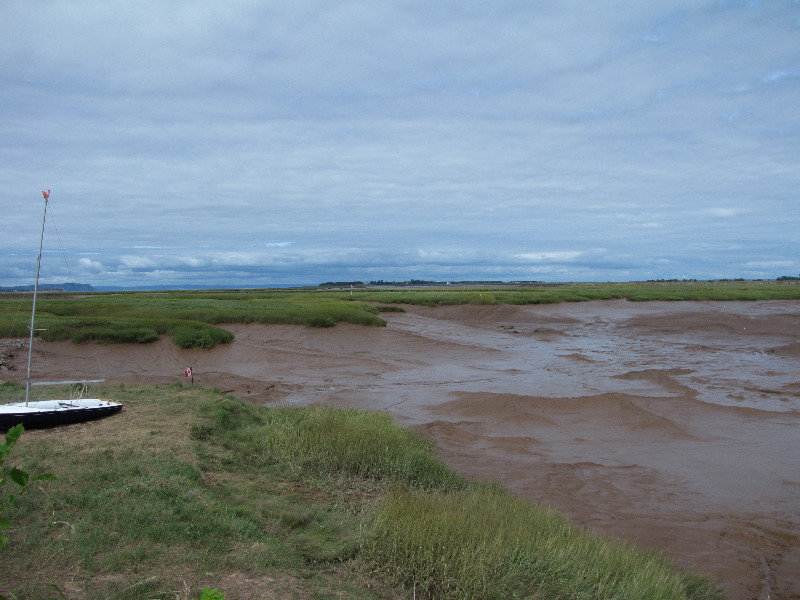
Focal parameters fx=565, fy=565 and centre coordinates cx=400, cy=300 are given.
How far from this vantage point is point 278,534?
591cm

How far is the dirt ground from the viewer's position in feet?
26.5

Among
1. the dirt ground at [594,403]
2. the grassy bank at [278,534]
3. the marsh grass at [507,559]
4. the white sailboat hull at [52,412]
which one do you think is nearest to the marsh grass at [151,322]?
the dirt ground at [594,403]

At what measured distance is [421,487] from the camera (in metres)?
7.84

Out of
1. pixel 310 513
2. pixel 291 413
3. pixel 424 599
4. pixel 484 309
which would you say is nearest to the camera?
pixel 424 599

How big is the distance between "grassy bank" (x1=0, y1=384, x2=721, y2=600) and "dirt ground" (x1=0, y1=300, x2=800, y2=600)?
1698mm

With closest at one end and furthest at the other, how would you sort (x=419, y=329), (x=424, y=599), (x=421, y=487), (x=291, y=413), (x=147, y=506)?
(x=424, y=599), (x=147, y=506), (x=421, y=487), (x=291, y=413), (x=419, y=329)

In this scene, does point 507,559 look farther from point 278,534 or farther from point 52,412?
point 52,412

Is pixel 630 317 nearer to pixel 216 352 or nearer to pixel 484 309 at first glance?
pixel 484 309

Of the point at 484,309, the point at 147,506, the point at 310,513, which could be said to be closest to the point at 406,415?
the point at 310,513

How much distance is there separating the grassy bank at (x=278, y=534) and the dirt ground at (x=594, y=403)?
1.70m

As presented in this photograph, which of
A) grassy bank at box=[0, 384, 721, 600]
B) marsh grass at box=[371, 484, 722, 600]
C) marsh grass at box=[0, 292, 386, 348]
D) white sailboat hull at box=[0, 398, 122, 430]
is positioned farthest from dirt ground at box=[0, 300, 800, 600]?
white sailboat hull at box=[0, 398, 122, 430]

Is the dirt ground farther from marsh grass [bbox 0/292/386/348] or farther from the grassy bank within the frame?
the grassy bank

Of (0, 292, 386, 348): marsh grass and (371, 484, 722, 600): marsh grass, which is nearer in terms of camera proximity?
(371, 484, 722, 600): marsh grass

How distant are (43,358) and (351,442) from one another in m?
15.4
